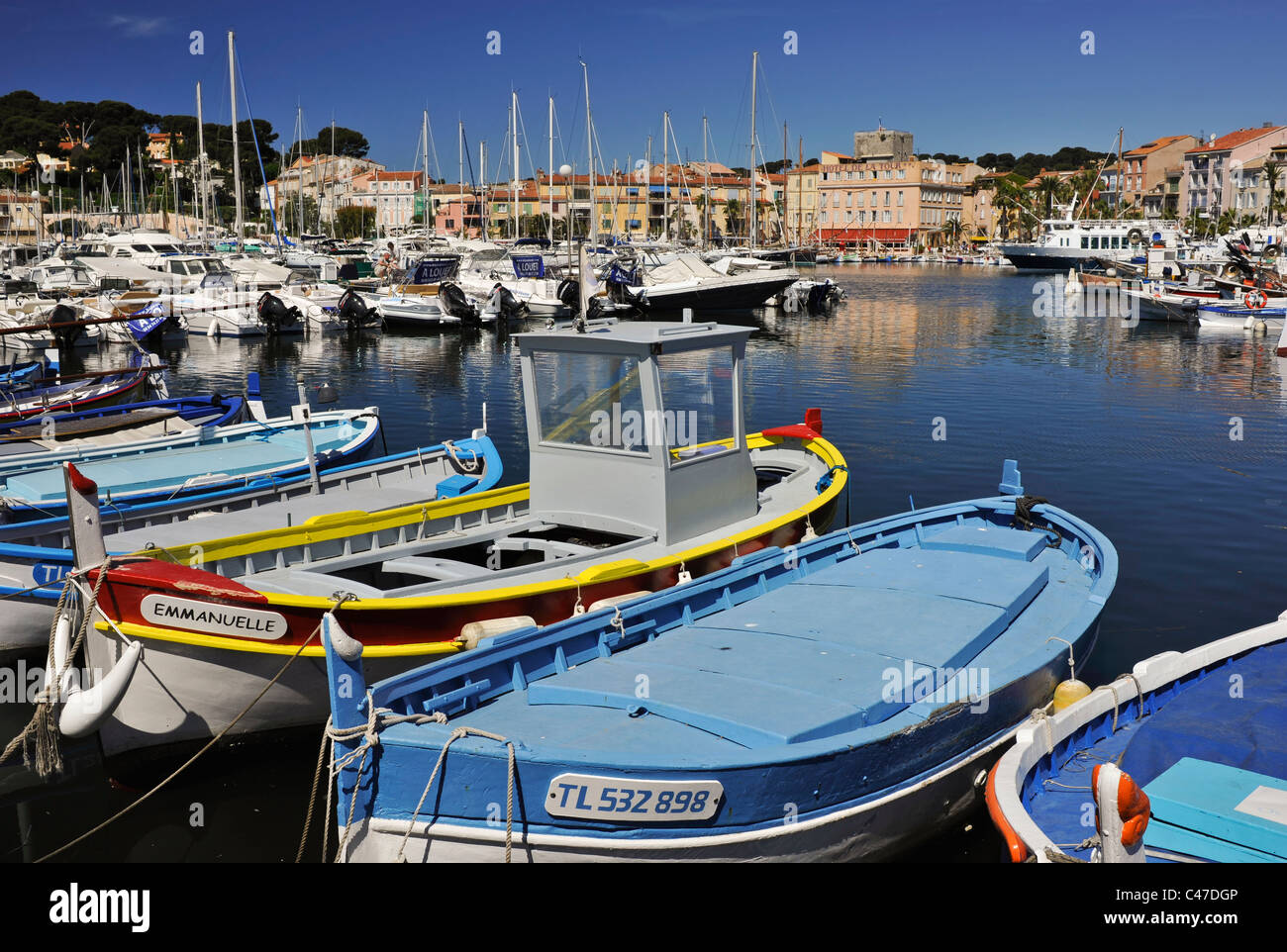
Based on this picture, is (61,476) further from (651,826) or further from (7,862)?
(651,826)

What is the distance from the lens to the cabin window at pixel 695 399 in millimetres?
11102

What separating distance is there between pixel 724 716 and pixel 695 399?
184 inches

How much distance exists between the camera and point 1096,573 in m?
11.1

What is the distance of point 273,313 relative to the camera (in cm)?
5162

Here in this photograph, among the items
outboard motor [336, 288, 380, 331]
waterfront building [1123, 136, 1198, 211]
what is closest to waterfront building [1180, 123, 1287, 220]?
waterfront building [1123, 136, 1198, 211]

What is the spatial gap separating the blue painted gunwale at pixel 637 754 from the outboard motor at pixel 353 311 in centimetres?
4706

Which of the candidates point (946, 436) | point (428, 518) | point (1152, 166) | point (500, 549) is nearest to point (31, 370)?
point (428, 518)

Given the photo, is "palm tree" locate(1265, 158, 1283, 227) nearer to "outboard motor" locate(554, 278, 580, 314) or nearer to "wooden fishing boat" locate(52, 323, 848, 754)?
"outboard motor" locate(554, 278, 580, 314)

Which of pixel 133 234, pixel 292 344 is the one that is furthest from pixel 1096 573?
pixel 133 234

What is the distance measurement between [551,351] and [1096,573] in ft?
19.8

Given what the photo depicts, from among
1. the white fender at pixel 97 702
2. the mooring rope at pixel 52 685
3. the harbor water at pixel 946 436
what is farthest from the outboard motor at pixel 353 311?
the white fender at pixel 97 702

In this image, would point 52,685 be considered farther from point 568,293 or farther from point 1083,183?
point 1083,183

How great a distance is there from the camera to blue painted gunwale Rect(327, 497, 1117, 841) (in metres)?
6.62

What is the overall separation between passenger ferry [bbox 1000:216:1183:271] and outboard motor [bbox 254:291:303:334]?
231ft
